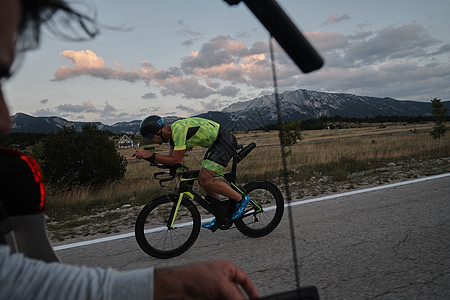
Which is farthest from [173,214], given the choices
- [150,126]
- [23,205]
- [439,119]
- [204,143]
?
[439,119]

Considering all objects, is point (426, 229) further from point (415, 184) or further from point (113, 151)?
point (113, 151)

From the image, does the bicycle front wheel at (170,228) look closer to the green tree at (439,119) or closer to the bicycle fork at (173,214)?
the bicycle fork at (173,214)

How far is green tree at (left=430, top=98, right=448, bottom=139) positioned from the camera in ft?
89.4

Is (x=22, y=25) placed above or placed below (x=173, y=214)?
above

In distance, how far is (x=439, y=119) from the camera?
1078 inches

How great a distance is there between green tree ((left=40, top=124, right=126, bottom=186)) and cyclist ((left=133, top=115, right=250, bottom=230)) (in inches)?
311

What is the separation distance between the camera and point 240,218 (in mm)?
4793

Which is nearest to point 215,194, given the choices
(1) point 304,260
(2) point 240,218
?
(2) point 240,218

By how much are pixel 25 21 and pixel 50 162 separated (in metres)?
12.2

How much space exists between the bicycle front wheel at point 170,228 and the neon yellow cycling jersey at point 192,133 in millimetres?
769

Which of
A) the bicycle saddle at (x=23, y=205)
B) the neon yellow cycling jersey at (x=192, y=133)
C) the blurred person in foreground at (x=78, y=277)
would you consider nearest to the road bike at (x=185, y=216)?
the neon yellow cycling jersey at (x=192, y=133)

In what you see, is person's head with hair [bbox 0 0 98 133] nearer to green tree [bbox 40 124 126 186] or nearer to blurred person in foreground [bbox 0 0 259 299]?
blurred person in foreground [bbox 0 0 259 299]

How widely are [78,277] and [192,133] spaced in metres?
3.81

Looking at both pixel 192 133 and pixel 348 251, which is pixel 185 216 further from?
pixel 348 251
